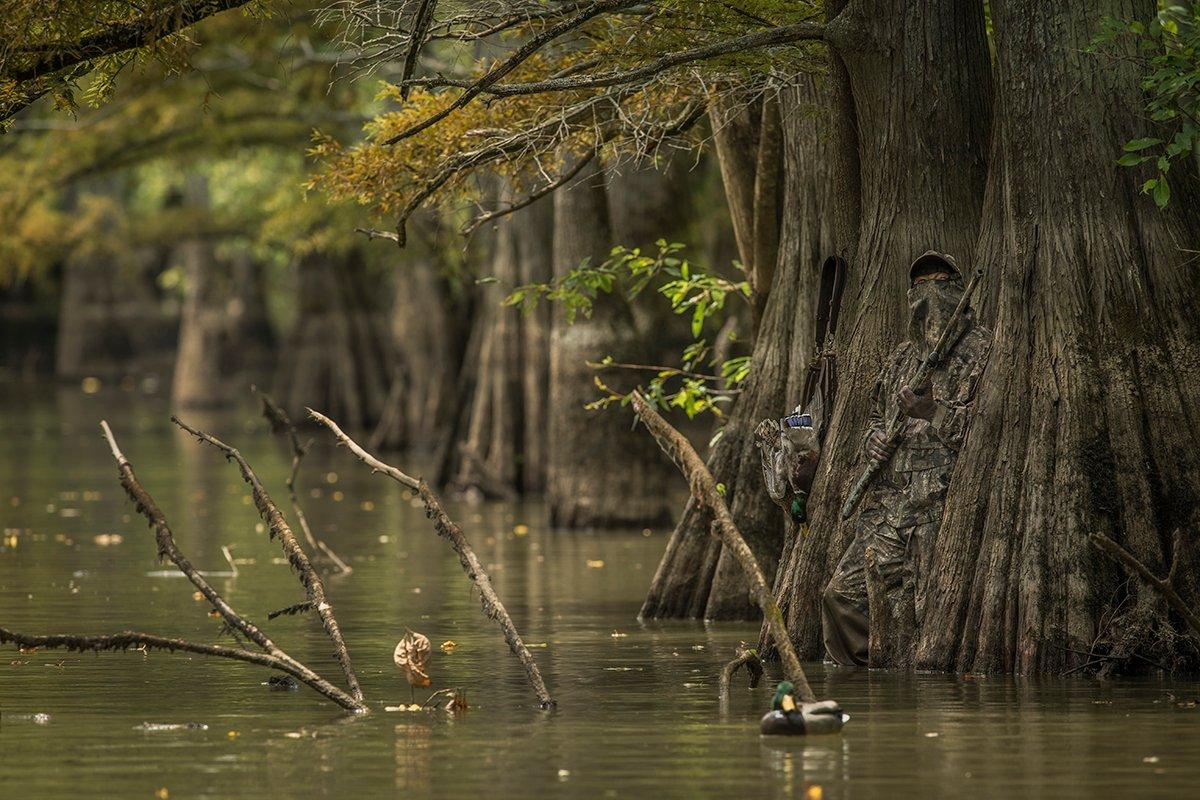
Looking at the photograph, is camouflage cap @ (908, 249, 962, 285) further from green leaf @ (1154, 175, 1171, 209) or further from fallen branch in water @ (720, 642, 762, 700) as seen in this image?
fallen branch in water @ (720, 642, 762, 700)

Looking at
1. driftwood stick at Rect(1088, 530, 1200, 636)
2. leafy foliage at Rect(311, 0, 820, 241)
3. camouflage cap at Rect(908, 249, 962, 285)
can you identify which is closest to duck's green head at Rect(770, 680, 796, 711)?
driftwood stick at Rect(1088, 530, 1200, 636)

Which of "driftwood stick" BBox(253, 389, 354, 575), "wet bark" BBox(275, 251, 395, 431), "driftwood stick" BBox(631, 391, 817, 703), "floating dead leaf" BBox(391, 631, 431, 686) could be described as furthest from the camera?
"wet bark" BBox(275, 251, 395, 431)

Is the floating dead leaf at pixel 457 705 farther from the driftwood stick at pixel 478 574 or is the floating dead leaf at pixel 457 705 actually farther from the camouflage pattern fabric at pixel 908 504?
the camouflage pattern fabric at pixel 908 504

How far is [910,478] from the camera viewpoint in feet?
39.5

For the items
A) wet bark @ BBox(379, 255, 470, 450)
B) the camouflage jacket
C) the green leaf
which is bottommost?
the camouflage jacket

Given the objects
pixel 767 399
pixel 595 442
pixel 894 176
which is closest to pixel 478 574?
pixel 894 176

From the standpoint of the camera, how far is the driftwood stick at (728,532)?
9945 mm

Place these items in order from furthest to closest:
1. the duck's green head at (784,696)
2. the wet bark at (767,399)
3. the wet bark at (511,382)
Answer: the wet bark at (511,382)
the wet bark at (767,399)
the duck's green head at (784,696)

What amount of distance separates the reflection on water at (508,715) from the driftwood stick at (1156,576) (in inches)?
14.8

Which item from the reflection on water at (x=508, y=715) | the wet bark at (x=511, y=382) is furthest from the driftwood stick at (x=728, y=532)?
the wet bark at (x=511, y=382)

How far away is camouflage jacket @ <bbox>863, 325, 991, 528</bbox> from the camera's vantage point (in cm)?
A: 1199

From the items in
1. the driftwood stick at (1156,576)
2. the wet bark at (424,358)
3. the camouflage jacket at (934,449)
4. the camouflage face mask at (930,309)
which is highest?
the wet bark at (424,358)

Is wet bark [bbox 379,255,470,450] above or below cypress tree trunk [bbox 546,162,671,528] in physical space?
above

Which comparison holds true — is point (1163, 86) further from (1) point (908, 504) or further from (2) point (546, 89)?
(2) point (546, 89)
